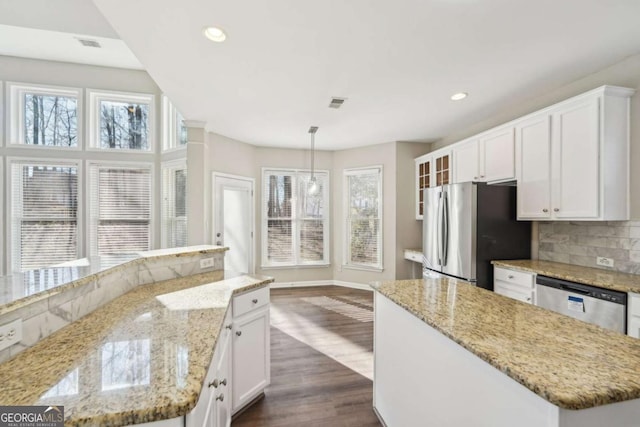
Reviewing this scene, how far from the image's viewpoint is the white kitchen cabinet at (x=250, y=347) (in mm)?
1910

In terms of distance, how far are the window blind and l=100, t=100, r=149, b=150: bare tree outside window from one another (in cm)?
42

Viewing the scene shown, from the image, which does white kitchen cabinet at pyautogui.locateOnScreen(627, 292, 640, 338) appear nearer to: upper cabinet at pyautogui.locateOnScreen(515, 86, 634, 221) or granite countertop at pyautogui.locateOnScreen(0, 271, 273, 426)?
upper cabinet at pyautogui.locateOnScreen(515, 86, 634, 221)

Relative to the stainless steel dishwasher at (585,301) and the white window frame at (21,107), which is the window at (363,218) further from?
the white window frame at (21,107)

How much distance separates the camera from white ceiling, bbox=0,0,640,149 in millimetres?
1812

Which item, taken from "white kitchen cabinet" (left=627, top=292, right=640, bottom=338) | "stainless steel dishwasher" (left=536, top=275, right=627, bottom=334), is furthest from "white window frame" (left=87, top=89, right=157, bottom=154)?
"white kitchen cabinet" (left=627, top=292, right=640, bottom=338)

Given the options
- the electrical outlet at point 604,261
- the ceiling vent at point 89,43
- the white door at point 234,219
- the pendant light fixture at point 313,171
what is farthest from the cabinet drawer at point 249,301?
the ceiling vent at point 89,43

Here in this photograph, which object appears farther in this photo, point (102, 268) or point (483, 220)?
point (483, 220)

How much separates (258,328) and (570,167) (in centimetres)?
302

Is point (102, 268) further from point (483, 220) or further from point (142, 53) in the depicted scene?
point (483, 220)

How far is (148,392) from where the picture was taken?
2.78ft

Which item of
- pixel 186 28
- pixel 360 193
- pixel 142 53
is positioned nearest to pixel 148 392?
pixel 186 28

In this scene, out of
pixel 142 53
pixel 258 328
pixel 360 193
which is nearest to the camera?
pixel 258 328

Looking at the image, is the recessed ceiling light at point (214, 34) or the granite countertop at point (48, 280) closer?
the granite countertop at point (48, 280)

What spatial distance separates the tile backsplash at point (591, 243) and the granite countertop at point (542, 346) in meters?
1.73
